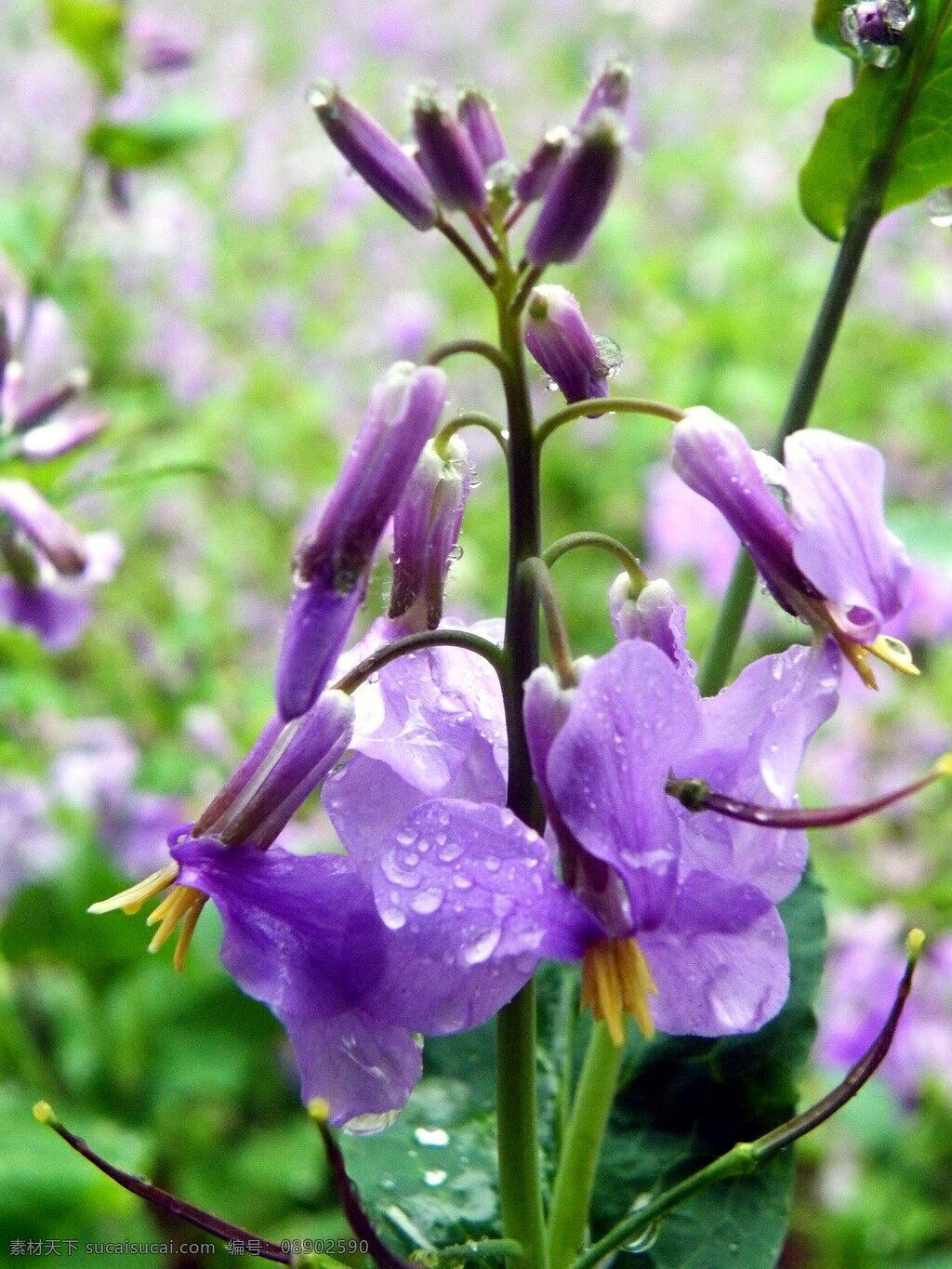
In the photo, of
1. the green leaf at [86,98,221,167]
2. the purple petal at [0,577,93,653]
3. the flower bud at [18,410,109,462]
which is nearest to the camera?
the flower bud at [18,410,109,462]

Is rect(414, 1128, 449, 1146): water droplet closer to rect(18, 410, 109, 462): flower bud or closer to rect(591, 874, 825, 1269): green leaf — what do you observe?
rect(591, 874, 825, 1269): green leaf

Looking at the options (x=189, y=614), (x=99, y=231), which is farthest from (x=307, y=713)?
(x=99, y=231)

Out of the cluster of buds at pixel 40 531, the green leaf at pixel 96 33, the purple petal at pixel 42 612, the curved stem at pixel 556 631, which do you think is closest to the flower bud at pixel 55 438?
the cluster of buds at pixel 40 531

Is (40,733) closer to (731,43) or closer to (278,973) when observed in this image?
(278,973)

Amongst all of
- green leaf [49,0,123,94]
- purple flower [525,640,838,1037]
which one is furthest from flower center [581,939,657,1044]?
green leaf [49,0,123,94]

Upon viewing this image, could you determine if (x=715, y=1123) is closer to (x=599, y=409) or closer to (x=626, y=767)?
(x=626, y=767)

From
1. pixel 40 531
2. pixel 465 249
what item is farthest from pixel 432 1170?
pixel 40 531
